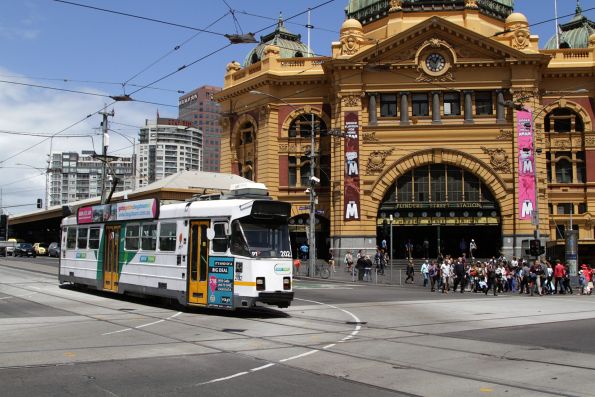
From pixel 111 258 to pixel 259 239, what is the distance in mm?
8181

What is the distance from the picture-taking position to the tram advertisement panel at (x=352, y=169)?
49.1m

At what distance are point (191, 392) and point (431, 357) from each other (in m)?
4.77

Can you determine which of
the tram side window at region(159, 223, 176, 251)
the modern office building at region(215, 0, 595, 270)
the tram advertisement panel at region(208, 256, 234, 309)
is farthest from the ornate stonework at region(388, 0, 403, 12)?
the tram advertisement panel at region(208, 256, 234, 309)

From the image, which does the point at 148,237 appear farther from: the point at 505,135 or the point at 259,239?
the point at 505,135

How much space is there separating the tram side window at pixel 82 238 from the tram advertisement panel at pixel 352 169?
26.7m

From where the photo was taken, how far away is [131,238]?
21359 millimetres

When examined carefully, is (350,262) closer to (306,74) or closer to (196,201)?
(306,74)

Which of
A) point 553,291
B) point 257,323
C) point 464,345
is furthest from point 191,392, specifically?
point 553,291

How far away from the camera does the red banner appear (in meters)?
49.1

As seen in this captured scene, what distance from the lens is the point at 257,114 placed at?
55.9 m

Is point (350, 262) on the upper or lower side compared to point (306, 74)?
lower

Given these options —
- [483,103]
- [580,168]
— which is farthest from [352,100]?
[580,168]

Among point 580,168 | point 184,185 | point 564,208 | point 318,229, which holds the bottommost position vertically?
point 318,229

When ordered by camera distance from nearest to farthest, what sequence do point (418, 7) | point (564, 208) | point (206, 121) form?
point (564, 208)
point (418, 7)
point (206, 121)
